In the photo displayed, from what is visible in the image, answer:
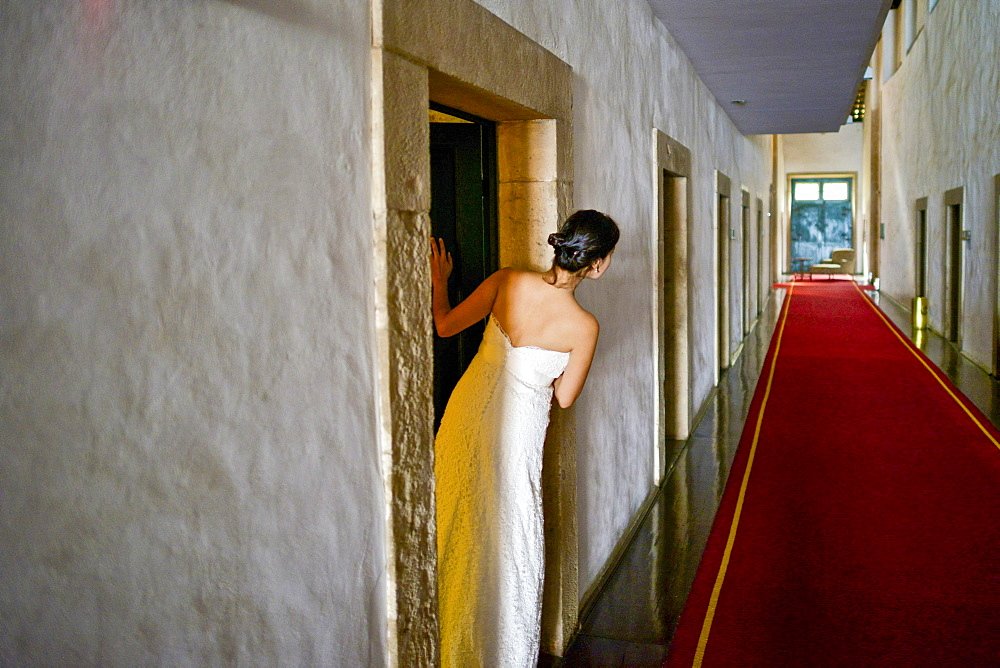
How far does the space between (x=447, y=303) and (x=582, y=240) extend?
52 centimetres

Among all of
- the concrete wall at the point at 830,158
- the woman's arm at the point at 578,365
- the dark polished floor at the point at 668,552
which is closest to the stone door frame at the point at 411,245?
the woman's arm at the point at 578,365

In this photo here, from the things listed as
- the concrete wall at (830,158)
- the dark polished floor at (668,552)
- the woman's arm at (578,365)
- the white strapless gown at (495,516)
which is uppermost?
the concrete wall at (830,158)

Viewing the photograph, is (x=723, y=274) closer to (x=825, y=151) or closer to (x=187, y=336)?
(x=187, y=336)

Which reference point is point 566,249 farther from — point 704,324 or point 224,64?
point 704,324

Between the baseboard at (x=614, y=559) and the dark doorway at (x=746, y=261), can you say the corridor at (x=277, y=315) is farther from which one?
the dark doorway at (x=746, y=261)

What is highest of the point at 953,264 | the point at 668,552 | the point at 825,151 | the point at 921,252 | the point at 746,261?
the point at 825,151

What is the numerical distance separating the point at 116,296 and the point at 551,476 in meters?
2.42

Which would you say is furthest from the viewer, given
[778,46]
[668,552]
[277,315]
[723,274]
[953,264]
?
[953,264]

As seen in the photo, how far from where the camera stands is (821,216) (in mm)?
29781

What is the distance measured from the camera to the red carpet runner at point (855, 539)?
3.66 metres

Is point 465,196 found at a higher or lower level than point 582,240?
higher

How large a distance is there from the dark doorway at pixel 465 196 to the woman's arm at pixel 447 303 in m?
0.41

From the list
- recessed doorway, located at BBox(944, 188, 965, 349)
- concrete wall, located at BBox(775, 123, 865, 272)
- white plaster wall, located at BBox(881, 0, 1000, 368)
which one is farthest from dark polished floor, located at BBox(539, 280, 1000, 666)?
concrete wall, located at BBox(775, 123, 865, 272)

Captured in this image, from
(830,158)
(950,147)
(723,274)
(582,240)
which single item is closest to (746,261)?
(950,147)
